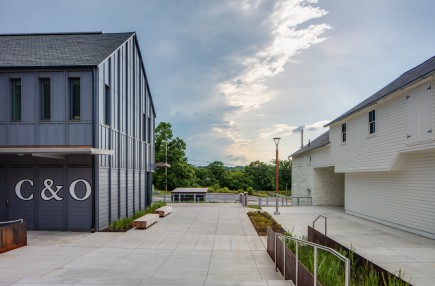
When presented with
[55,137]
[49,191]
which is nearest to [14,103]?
[55,137]

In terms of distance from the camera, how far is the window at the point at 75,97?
47.3 ft

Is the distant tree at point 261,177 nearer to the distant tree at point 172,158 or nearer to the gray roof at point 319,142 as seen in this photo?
the distant tree at point 172,158

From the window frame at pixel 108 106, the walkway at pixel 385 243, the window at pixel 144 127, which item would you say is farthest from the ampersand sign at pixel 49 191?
the walkway at pixel 385 243

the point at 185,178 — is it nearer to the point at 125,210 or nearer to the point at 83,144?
the point at 125,210

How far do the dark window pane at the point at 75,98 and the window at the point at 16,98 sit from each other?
246 centimetres

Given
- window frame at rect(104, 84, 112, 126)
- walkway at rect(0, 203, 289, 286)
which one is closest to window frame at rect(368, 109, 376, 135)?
walkway at rect(0, 203, 289, 286)

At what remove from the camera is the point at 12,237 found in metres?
10.6

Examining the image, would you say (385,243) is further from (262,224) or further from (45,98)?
(45,98)

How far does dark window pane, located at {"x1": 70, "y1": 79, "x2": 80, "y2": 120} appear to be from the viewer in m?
14.4

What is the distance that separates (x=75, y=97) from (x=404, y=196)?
16070mm

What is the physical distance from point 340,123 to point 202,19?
11.6m

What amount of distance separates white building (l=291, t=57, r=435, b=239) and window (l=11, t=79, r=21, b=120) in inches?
Result: 669

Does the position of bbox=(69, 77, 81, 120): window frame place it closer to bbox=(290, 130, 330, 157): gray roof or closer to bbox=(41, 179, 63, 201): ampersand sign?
bbox=(41, 179, 63, 201): ampersand sign

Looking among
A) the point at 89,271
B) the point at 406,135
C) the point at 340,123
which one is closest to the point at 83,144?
the point at 89,271
